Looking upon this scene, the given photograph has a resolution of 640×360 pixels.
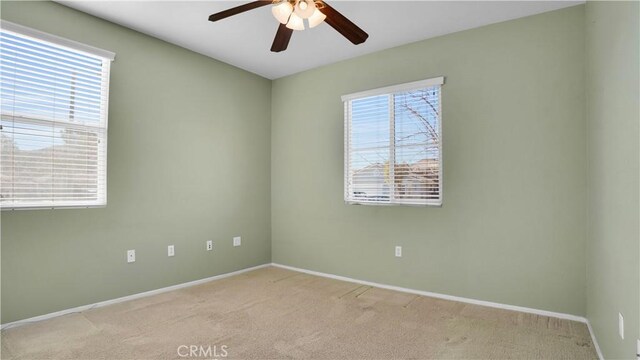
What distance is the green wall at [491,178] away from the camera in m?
2.87

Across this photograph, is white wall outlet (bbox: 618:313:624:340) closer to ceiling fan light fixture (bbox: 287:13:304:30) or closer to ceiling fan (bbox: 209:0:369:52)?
ceiling fan (bbox: 209:0:369:52)

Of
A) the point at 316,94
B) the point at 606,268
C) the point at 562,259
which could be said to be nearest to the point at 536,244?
the point at 562,259

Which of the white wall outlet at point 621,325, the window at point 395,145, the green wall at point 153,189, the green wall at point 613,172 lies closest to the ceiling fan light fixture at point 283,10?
A: the green wall at point 613,172

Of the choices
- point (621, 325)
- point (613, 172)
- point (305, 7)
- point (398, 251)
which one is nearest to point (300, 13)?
point (305, 7)

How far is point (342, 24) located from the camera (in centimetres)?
223

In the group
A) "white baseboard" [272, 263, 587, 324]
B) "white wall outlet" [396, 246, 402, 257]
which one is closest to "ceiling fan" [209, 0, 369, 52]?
"white wall outlet" [396, 246, 402, 257]

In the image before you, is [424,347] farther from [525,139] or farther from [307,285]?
[525,139]

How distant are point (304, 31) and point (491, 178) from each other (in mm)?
2284

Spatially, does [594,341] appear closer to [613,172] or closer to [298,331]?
[613,172]

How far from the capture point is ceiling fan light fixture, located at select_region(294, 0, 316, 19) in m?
2.03

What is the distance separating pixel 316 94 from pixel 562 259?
10.3ft

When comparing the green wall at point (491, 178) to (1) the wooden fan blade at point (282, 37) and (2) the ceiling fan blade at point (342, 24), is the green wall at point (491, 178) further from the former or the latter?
(1) the wooden fan blade at point (282, 37)

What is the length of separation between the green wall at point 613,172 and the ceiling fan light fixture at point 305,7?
1541 mm

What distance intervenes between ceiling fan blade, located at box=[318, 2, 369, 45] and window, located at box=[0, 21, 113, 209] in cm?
222
